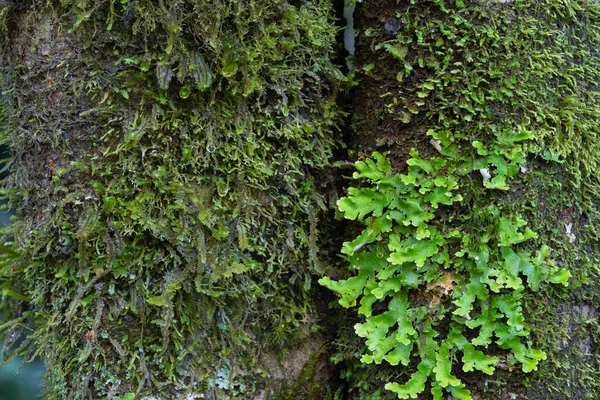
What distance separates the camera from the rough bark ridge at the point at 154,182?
1466 millimetres

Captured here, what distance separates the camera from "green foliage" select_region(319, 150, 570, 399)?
4.80 feet

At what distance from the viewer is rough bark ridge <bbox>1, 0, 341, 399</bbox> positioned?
1466 millimetres

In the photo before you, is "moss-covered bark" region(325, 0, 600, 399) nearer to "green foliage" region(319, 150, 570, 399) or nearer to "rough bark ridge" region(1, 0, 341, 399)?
"green foliage" region(319, 150, 570, 399)

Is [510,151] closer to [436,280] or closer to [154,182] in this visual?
[436,280]

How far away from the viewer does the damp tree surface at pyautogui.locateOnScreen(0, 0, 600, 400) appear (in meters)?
1.47

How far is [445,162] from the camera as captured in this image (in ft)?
5.00

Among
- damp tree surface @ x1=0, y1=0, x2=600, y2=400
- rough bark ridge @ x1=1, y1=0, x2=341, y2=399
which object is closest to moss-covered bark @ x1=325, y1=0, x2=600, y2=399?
damp tree surface @ x1=0, y1=0, x2=600, y2=400

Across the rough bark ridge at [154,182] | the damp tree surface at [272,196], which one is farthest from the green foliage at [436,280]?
the rough bark ridge at [154,182]

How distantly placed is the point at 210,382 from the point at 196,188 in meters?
0.62

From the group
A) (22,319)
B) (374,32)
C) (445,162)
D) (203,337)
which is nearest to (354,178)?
(445,162)

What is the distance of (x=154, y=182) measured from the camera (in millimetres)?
1472

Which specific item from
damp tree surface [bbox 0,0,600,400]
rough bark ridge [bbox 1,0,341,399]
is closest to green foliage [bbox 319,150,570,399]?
damp tree surface [bbox 0,0,600,400]

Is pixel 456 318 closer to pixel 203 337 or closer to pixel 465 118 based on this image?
pixel 465 118

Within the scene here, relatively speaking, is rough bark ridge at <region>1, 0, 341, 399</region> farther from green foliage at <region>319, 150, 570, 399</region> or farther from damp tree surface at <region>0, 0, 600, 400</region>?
green foliage at <region>319, 150, 570, 399</region>
